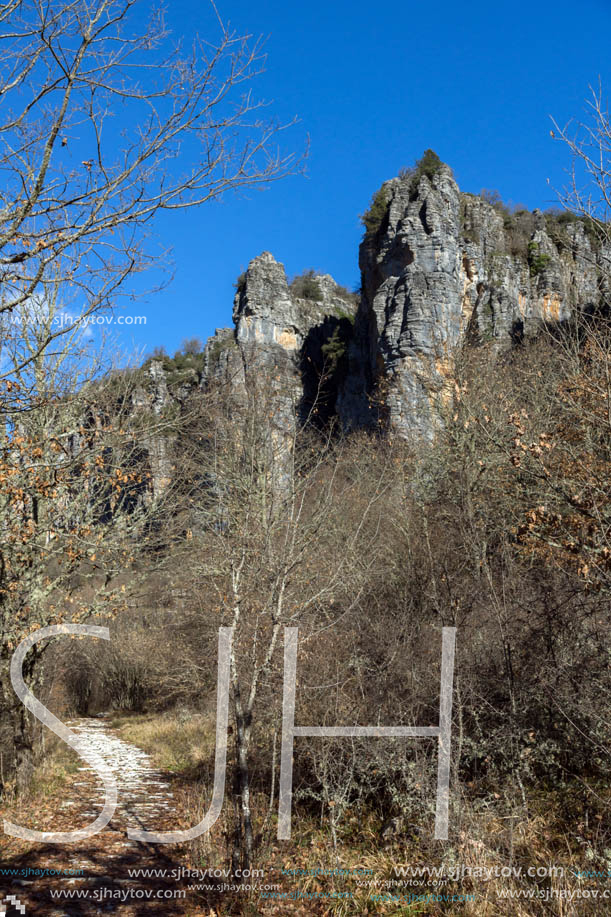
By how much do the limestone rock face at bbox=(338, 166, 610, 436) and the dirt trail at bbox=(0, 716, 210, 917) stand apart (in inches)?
968

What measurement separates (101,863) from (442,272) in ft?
108

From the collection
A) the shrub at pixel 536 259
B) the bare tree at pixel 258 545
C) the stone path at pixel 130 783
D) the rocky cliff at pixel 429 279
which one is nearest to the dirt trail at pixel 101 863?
the stone path at pixel 130 783

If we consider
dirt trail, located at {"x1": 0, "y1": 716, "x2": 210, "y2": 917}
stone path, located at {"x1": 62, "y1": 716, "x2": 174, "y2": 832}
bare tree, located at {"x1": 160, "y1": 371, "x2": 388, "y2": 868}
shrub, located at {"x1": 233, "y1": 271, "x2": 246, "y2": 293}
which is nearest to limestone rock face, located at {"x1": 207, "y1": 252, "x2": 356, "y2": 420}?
shrub, located at {"x1": 233, "y1": 271, "x2": 246, "y2": 293}

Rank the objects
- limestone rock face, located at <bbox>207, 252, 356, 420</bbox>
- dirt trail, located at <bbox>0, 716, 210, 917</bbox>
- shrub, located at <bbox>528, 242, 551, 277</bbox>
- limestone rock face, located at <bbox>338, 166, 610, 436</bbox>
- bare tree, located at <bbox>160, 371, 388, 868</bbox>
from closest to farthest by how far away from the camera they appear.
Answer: dirt trail, located at <bbox>0, 716, 210, 917</bbox> < bare tree, located at <bbox>160, 371, 388, 868</bbox> < limestone rock face, located at <bbox>338, 166, 610, 436</bbox> < shrub, located at <bbox>528, 242, 551, 277</bbox> < limestone rock face, located at <bbox>207, 252, 356, 420</bbox>

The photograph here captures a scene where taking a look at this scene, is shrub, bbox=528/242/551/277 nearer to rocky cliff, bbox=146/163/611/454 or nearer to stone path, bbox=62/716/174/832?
rocky cliff, bbox=146/163/611/454

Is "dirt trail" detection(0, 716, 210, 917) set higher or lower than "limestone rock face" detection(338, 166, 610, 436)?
lower

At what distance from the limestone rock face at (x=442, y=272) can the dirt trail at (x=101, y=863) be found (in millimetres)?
24579

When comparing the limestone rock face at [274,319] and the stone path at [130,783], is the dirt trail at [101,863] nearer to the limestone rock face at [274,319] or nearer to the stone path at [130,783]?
the stone path at [130,783]

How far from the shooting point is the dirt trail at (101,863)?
18.2ft

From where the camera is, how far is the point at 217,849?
6.67m

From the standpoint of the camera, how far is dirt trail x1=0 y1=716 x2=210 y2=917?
555 centimetres

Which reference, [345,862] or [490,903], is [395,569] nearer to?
[345,862]

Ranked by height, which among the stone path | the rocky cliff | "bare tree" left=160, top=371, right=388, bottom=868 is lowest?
the stone path

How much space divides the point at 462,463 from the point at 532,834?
727 cm
